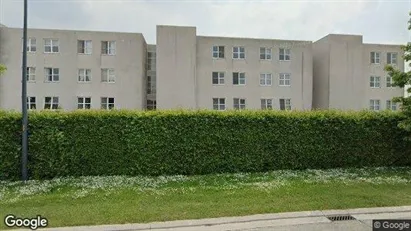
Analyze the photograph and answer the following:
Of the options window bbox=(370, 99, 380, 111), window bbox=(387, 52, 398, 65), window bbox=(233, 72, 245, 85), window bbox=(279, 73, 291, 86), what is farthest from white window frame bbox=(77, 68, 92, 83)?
window bbox=(387, 52, 398, 65)

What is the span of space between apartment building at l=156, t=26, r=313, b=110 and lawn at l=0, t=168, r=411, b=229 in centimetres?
2436

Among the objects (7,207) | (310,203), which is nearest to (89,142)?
(7,207)

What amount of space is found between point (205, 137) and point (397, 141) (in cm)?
727

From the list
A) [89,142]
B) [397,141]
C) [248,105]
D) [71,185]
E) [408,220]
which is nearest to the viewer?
[408,220]

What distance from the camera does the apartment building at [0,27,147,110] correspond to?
3278 cm

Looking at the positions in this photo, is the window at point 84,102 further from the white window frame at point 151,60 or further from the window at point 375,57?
the window at point 375,57

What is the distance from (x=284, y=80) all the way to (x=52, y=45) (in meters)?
24.2

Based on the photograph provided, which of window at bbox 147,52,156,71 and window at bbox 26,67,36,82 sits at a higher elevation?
window at bbox 147,52,156,71

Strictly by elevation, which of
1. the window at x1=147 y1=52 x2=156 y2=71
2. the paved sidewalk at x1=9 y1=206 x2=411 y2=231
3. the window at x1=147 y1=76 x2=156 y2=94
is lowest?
the paved sidewalk at x1=9 y1=206 x2=411 y2=231

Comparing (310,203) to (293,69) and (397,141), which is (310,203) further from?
(293,69)

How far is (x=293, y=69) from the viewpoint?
120ft

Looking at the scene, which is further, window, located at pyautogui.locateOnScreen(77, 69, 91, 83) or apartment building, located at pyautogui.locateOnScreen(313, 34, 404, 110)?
apartment building, located at pyautogui.locateOnScreen(313, 34, 404, 110)

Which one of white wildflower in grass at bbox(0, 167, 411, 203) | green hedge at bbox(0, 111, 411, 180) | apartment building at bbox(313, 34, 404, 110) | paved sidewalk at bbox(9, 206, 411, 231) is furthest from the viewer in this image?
apartment building at bbox(313, 34, 404, 110)

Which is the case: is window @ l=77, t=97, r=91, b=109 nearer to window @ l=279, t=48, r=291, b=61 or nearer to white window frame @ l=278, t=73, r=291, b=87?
white window frame @ l=278, t=73, r=291, b=87
